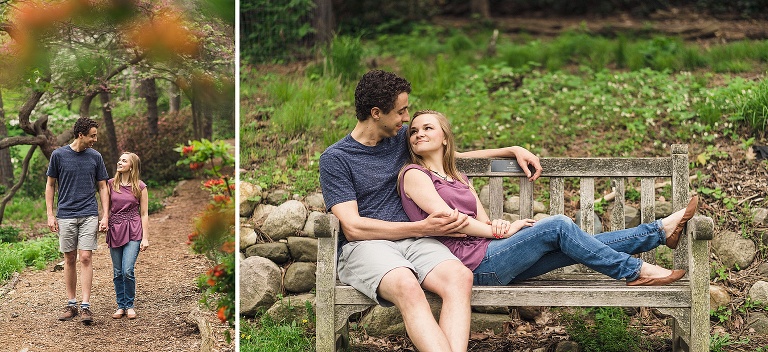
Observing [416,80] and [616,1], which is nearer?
[416,80]

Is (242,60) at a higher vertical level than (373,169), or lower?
higher

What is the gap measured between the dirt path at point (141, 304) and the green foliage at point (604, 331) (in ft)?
6.15

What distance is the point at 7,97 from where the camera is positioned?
362 centimetres

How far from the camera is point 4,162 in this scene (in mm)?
3670

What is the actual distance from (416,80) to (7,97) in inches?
154

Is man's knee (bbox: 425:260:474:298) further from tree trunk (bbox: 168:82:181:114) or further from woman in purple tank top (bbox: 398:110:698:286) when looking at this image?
tree trunk (bbox: 168:82:181:114)

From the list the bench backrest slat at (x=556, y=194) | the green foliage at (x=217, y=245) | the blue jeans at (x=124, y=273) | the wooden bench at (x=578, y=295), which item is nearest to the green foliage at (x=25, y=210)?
the blue jeans at (x=124, y=273)

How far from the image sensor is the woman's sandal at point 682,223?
3.80m

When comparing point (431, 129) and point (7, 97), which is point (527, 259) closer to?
point (431, 129)

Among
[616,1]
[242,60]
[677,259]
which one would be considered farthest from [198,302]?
[616,1]

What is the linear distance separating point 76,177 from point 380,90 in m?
1.35

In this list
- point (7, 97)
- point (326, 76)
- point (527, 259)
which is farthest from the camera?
point (326, 76)

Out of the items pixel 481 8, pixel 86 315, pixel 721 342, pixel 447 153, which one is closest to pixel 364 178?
pixel 447 153

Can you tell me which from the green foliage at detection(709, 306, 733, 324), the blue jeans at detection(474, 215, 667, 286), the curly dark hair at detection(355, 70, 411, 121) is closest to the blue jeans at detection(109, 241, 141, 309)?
the curly dark hair at detection(355, 70, 411, 121)
